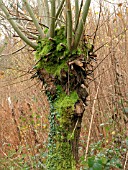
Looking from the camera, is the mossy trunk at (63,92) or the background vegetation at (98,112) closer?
the mossy trunk at (63,92)

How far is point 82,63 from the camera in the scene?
247 cm

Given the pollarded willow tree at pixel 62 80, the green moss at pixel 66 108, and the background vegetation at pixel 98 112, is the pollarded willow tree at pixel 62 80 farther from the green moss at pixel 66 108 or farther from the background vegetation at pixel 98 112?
the background vegetation at pixel 98 112

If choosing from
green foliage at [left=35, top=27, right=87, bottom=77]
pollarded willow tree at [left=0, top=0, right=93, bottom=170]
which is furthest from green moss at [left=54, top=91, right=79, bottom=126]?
green foliage at [left=35, top=27, right=87, bottom=77]

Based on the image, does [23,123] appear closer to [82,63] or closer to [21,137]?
[21,137]

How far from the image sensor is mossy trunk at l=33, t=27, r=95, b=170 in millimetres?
2514

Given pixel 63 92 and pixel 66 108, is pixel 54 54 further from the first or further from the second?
pixel 66 108

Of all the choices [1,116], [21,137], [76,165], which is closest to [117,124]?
[76,165]

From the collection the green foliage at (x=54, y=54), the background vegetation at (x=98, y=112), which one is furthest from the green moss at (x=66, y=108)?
the background vegetation at (x=98, y=112)

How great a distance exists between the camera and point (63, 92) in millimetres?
2596

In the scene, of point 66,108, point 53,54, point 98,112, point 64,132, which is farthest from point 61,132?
point 98,112

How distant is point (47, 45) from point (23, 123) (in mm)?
2220

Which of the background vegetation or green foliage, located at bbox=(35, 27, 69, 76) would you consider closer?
green foliage, located at bbox=(35, 27, 69, 76)

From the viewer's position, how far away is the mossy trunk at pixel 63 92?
2.51 metres

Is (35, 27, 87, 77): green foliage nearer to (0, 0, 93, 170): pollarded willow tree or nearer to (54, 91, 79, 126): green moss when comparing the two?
(0, 0, 93, 170): pollarded willow tree
